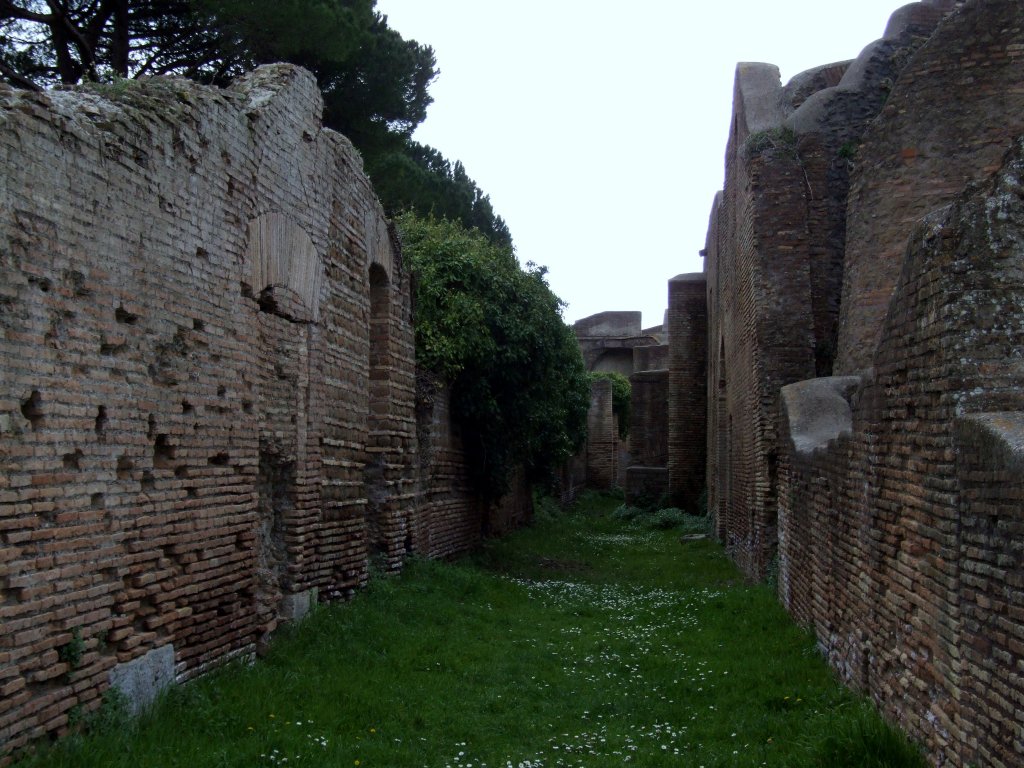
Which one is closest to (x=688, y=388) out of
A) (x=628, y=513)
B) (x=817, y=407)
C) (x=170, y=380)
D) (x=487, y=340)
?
(x=628, y=513)

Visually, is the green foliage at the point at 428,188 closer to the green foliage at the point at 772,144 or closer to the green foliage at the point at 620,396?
the green foliage at the point at 772,144

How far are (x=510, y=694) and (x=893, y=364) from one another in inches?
141

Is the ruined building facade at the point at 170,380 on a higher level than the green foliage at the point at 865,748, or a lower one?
higher

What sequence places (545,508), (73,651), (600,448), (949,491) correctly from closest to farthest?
(949,491) < (73,651) < (545,508) < (600,448)

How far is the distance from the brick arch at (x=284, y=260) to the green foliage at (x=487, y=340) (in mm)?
4478

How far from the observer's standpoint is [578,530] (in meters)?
22.0

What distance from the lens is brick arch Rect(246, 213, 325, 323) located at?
700cm

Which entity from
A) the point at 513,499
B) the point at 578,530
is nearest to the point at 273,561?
the point at 513,499

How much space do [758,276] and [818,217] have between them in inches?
41.3

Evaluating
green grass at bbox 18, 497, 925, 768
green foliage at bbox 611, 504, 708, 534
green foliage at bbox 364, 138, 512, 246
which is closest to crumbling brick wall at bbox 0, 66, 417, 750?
green grass at bbox 18, 497, 925, 768

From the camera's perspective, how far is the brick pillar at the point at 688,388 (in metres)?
23.3

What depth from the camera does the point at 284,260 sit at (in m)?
7.51

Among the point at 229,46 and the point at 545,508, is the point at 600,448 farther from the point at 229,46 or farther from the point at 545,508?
the point at 229,46

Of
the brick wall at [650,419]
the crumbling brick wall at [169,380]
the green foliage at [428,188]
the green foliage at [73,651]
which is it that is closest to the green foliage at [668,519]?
the brick wall at [650,419]
